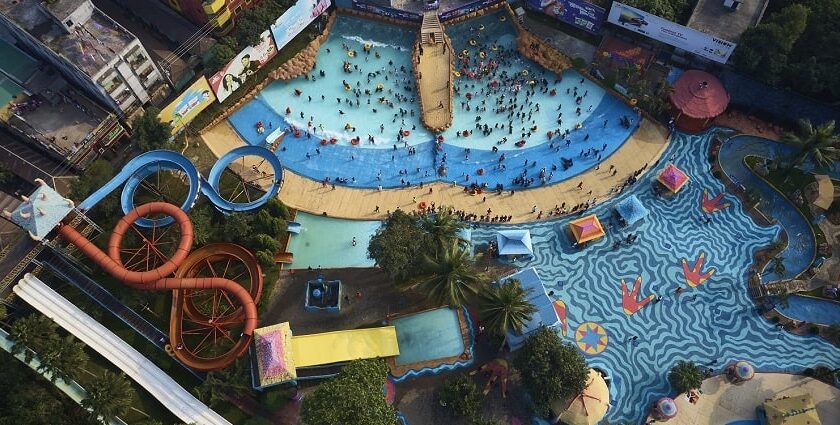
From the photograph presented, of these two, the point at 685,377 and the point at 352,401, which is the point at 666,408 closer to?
the point at 685,377

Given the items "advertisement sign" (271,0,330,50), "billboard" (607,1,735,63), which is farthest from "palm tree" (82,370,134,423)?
"billboard" (607,1,735,63)

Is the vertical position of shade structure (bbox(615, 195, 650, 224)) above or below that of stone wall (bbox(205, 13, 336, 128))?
below

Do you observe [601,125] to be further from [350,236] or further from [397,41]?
[350,236]

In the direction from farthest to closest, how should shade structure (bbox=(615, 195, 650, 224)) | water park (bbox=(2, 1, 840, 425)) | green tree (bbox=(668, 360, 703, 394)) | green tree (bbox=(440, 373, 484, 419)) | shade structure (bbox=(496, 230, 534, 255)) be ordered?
shade structure (bbox=(615, 195, 650, 224)) → shade structure (bbox=(496, 230, 534, 255)) → green tree (bbox=(668, 360, 703, 394)) → water park (bbox=(2, 1, 840, 425)) → green tree (bbox=(440, 373, 484, 419))

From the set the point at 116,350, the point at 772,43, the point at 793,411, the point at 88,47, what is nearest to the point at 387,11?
the point at 88,47

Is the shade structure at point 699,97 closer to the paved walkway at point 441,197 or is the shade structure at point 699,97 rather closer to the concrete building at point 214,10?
the paved walkway at point 441,197

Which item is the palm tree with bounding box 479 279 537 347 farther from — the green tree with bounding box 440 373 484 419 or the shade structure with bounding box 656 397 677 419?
the shade structure with bounding box 656 397 677 419

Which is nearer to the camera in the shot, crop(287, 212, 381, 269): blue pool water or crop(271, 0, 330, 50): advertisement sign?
crop(287, 212, 381, 269): blue pool water

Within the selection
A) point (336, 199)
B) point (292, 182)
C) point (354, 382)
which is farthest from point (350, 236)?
point (354, 382)
